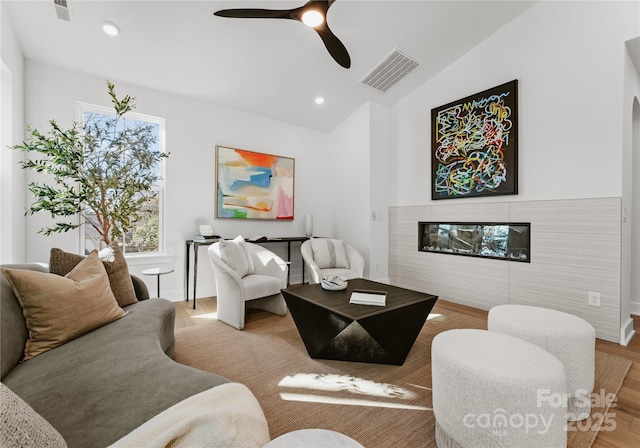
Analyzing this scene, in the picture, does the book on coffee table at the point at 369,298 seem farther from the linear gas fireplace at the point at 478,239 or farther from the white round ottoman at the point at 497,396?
the linear gas fireplace at the point at 478,239

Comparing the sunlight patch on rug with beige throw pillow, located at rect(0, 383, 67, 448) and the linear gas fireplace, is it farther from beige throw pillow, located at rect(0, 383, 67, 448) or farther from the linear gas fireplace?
the linear gas fireplace

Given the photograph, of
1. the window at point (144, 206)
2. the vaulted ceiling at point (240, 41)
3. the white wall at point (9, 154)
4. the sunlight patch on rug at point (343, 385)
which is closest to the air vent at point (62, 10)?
the vaulted ceiling at point (240, 41)

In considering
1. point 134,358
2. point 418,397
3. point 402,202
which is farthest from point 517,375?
point 402,202

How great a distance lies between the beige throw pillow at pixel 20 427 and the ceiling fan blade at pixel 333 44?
8.08 feet

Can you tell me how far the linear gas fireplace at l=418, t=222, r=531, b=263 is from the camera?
315cm

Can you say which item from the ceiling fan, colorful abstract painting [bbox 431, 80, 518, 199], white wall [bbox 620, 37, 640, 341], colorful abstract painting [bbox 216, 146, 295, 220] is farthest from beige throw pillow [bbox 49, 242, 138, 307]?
white wall [bbox 620, 37, 640, 341]

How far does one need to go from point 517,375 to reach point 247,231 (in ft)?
12.3

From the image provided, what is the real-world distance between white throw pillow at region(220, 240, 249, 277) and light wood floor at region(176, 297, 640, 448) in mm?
571

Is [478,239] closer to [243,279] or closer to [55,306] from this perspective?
[243,279]

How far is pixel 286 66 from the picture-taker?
3455 mm

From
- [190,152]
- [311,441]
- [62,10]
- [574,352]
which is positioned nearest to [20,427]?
[311,441]

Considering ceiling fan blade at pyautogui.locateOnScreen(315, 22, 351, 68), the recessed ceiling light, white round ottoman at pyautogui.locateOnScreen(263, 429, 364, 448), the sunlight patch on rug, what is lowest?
the sunlight patch on rug

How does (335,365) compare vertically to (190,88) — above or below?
below

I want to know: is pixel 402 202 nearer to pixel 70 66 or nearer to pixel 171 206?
pixel 171 206
